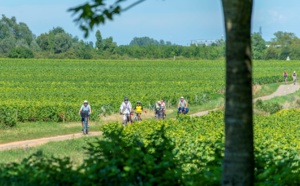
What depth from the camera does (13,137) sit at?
1377 inches

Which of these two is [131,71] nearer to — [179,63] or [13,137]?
[179,63]

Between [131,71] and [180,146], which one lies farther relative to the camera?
[131,71]

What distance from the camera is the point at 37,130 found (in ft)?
125

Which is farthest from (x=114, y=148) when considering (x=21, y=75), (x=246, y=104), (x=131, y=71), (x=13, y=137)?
(x=131, y=71)

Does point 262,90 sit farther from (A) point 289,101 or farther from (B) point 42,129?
(B) point 42,129

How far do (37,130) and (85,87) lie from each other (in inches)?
1136

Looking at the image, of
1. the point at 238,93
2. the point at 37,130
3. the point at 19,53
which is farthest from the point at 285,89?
the point at 238,93

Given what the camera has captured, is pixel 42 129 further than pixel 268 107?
No

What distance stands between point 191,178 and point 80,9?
2972mm

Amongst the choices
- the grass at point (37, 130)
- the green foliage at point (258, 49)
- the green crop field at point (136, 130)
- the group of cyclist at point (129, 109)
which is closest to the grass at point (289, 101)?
the green crop field at point (136, 130)

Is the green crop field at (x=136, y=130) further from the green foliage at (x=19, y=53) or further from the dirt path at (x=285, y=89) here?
the green foliage at (x=19, y=53)

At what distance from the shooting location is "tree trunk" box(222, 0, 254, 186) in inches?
330

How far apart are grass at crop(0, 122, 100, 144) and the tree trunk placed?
83.3ft

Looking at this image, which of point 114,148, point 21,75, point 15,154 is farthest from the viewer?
point 21,75
